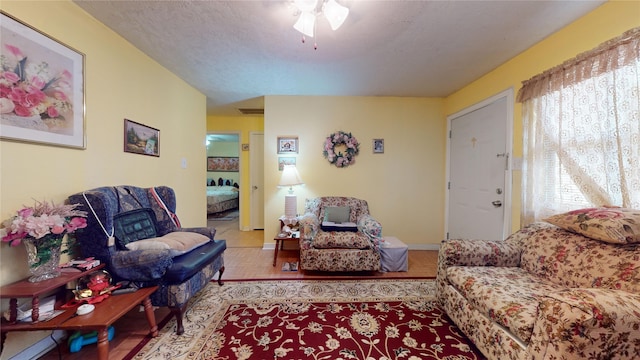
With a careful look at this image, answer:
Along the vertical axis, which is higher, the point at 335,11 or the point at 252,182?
the point at 335,11

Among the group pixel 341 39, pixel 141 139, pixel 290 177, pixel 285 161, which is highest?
pixel 341 39

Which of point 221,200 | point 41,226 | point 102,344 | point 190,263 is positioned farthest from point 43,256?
point 221,200

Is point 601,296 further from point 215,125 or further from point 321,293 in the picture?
point 215,125

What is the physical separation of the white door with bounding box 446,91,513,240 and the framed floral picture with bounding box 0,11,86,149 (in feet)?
12.7

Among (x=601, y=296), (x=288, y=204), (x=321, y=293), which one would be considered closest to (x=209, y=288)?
(x=321, y=293)

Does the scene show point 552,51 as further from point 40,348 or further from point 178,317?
point 40,348

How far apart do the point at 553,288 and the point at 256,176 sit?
14.4 ft

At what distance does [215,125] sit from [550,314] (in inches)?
201

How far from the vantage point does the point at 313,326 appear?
169 cm

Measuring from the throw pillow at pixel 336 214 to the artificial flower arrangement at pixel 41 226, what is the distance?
232cm

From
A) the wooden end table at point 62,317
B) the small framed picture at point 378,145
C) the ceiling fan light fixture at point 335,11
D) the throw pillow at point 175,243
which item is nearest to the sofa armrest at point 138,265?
the throw pillow at point 175,243

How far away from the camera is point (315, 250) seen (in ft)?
8.28

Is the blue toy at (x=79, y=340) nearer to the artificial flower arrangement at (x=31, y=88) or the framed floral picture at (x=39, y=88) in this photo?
the framed floral picture at (x=39, y=88)

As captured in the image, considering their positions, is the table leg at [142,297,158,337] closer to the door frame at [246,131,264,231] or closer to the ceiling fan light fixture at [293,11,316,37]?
the ceiling fan light fixture at [293,11,316,37]
